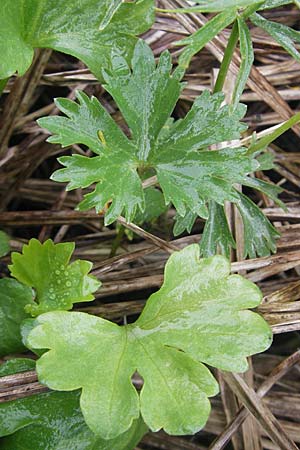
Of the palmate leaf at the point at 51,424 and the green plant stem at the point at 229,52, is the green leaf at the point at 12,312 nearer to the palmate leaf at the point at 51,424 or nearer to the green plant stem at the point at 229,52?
the palmate leaf at the point at 51,424

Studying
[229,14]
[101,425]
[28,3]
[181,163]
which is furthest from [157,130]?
[101,425]

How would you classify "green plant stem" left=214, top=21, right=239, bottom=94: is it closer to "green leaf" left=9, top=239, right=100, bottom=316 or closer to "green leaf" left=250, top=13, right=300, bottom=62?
"green leaf" left=250, top=13, right=300, bottom=62

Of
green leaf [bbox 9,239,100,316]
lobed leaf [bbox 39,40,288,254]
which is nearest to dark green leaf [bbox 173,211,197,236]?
lobed leaf [bbox 39,40,288,254]

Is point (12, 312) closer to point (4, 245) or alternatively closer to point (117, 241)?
point (4, 245)

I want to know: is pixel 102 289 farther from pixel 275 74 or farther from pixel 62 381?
pixel 275 74

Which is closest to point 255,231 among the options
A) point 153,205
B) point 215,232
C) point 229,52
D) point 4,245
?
point 215,232

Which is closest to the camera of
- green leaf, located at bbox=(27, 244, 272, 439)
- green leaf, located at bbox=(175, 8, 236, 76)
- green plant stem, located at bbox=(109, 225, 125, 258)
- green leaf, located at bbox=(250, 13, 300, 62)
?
green leaf, located at bbox=(27, 244, 272, 439)
